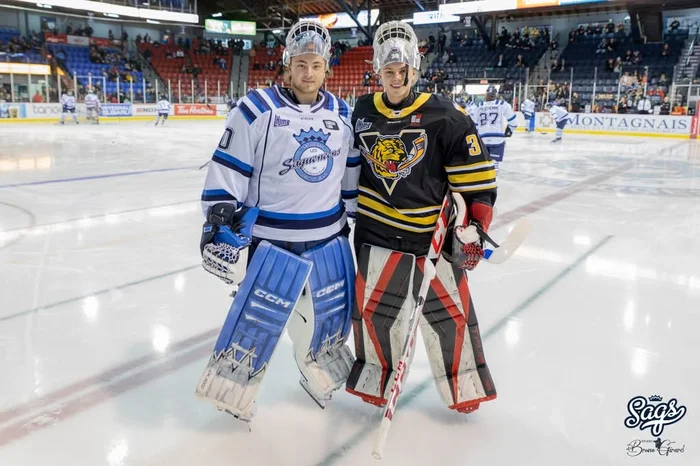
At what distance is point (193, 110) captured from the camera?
23156 millimetres

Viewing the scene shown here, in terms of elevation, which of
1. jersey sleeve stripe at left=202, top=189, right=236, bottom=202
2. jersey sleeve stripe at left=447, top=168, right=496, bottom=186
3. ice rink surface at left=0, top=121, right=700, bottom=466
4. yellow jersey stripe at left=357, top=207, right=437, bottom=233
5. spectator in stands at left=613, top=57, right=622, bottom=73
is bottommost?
ice rink surface at left=0, top=121, right=700, bottom=466

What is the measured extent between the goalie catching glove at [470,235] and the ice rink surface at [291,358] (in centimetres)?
58

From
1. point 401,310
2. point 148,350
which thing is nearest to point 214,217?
point 401,310

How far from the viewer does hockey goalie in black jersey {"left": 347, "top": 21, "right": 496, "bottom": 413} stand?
187 centimetres

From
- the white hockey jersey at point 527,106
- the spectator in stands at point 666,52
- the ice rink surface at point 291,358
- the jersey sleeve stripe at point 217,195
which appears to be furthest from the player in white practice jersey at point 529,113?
the jersey sleeve stripe at point 217,195

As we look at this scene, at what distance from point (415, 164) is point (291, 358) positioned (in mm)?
1108

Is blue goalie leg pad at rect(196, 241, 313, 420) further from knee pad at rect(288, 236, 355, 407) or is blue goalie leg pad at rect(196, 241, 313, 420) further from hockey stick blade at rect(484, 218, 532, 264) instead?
hockey stick blade at rect(484, 218, 532, 264)

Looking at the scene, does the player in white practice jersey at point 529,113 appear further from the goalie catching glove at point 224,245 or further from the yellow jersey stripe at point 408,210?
the goalie catching glove at point 224,245

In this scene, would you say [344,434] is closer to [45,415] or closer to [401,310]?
[401,310]

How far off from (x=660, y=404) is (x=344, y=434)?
1.18 metres

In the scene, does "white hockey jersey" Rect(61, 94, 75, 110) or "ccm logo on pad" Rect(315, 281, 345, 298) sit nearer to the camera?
"ccm logo on pad" Rect(315, 281, 345, 298)

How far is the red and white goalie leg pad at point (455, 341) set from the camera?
6.53ft

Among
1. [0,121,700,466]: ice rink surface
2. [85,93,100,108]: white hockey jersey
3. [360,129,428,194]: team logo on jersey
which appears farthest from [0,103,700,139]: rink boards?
[360,129,428,194]: team logo on jersey

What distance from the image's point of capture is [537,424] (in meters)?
2.03
